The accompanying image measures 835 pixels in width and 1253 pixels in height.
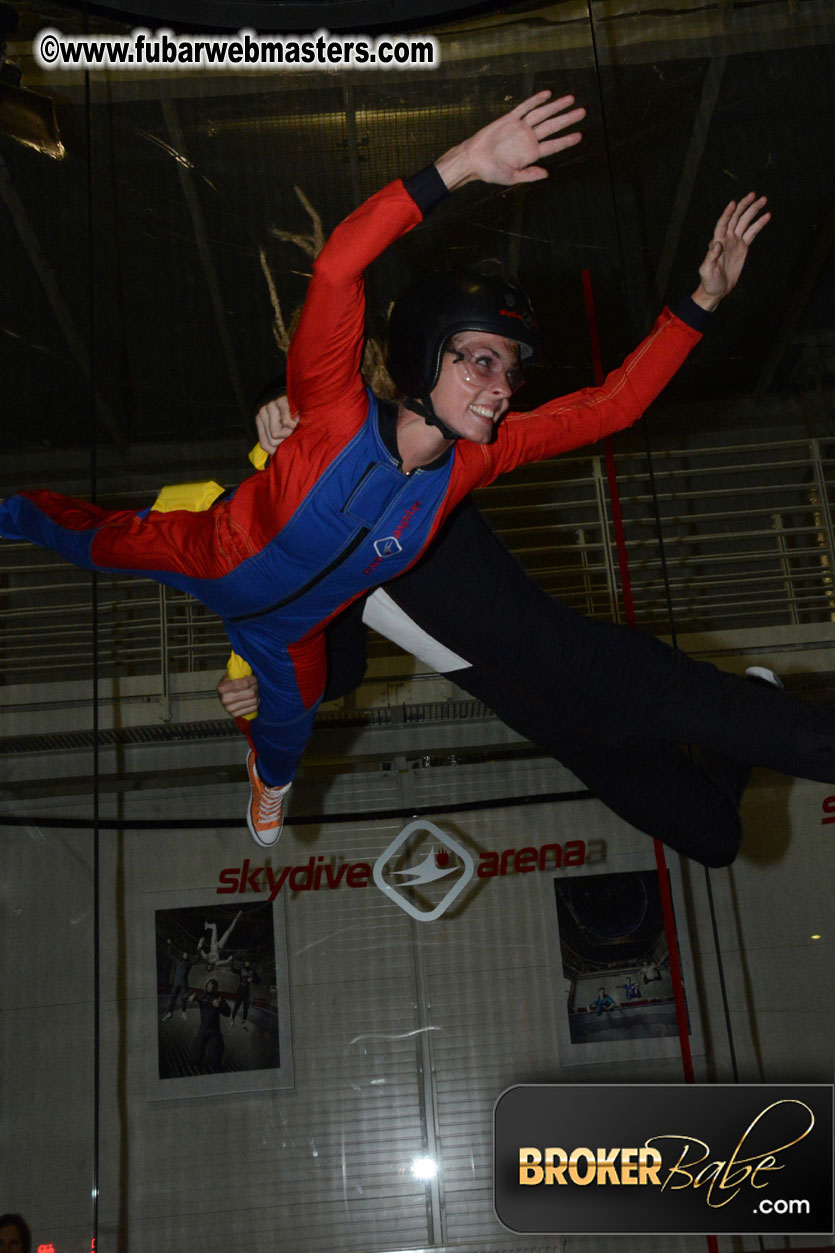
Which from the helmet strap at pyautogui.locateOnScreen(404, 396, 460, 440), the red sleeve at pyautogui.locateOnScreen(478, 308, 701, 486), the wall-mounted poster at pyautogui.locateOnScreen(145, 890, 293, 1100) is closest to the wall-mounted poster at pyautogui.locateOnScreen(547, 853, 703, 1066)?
the wall-mounted poster at pyautogui.locateOnScreen(145, 890, 293, 1100)

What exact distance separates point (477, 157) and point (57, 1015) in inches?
79.5

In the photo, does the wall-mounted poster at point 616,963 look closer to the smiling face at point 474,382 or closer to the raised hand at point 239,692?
the raised hand at point 239,692

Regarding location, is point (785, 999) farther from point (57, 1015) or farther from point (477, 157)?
point (477, 157)

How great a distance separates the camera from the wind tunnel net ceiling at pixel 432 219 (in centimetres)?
289

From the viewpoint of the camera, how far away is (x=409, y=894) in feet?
8.46

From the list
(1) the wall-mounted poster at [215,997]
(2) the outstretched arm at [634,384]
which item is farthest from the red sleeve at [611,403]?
(1) the wall-mounted poster at [215,997]

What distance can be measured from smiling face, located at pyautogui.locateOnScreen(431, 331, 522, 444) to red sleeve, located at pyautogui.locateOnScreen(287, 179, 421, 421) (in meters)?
0.15

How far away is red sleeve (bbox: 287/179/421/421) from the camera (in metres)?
1.56

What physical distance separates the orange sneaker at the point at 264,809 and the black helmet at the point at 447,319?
1050 mm

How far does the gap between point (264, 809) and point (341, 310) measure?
4.35 feet

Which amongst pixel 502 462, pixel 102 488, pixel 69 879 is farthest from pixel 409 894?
pixel 102 488

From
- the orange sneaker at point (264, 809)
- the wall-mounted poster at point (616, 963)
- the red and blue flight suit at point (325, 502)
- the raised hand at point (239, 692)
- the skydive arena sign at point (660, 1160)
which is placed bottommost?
the skydive arena sign at point (660, 1160)

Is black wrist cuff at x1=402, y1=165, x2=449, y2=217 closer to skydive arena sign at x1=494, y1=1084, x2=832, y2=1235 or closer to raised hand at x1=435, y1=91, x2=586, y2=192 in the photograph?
raised hand at x1=435, y1=91, x2=586, y2=192

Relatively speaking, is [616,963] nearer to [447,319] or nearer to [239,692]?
[239,692]
